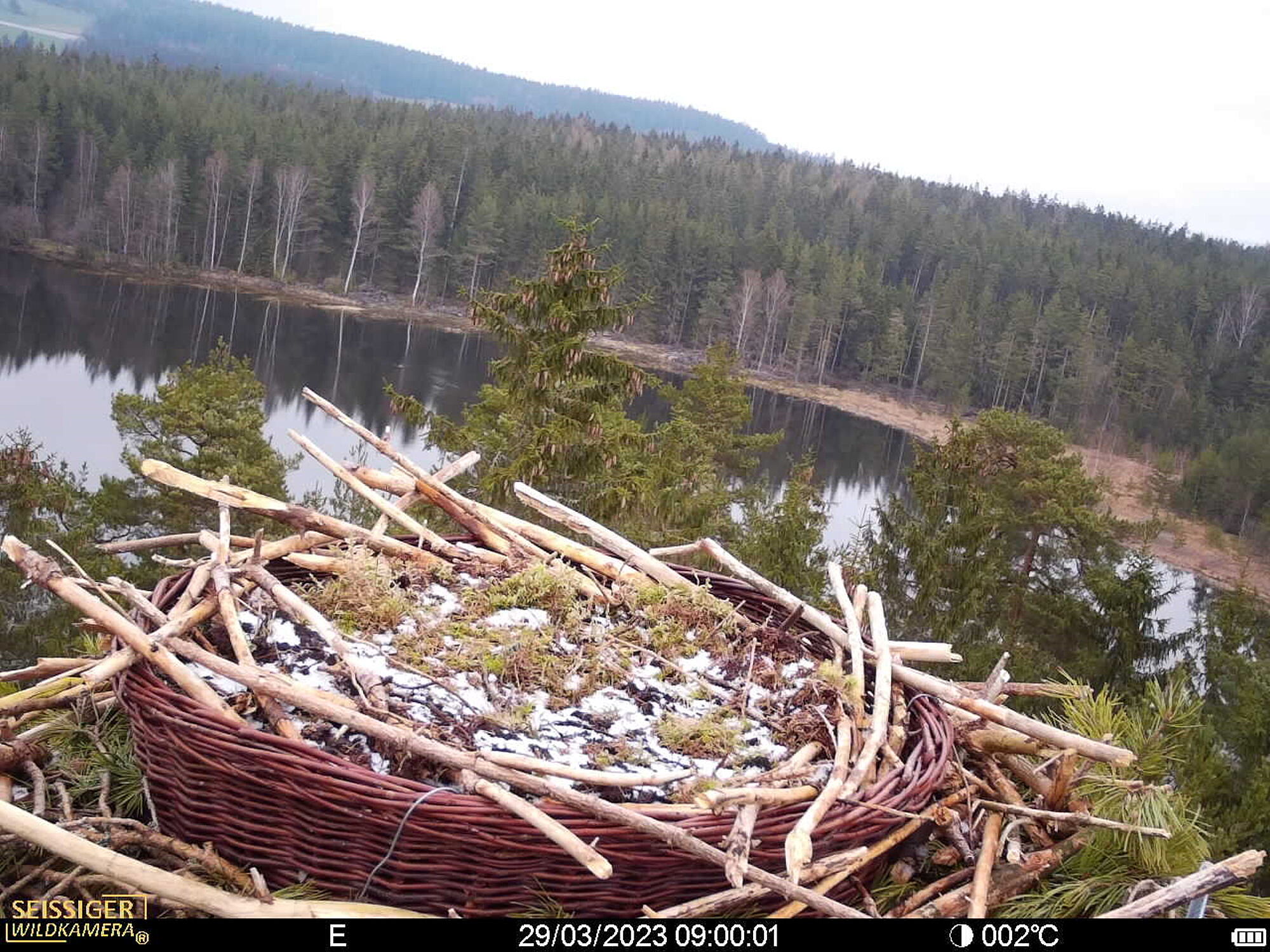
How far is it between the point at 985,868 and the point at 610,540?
1458 mm

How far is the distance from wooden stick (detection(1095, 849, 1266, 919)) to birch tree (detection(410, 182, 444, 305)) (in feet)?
210

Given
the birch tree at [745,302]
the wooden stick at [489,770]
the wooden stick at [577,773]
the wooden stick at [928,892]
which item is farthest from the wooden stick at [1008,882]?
the birch tree at [745,302]

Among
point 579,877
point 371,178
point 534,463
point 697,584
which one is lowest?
point 534,463

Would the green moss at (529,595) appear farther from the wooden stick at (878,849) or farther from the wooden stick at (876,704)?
the wooden stick at (878,849)

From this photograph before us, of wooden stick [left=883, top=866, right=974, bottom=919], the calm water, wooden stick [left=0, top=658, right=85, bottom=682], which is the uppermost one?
wooden stick [left=883, top=866, right=974, bottom=919]

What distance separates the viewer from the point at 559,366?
45.4 ft

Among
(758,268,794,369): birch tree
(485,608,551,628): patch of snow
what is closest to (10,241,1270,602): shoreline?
(758,268,794,369): birch tree

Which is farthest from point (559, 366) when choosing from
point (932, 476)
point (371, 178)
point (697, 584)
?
point (371, 178)

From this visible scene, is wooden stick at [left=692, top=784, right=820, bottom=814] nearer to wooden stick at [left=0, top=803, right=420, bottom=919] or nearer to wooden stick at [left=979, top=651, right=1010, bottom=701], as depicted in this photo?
wooden stick at [left=0, top=803, right=420, bottom=919]

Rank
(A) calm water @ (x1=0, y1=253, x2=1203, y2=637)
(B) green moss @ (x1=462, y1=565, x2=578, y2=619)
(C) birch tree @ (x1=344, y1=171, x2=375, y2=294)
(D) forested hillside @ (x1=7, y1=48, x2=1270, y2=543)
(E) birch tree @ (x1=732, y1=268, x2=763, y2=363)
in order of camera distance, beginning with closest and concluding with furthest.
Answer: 1. (B) green moss @ (x1=462, y1=565, x2=578, y2=619)
2. (A) calm water @ (x1=0, y1=253, x2=1203, y2=637)
3. (D) forested hillside @ (x1=7, y1=48, x2=1270, y2=543)
4. (E) birch tree @ (x1=732, y1=268, x2=763, y2=363)
5. (C) birch tree @ (x1=344, y1=171, x2=375, y2=294)

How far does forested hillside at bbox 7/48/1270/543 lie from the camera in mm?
58031

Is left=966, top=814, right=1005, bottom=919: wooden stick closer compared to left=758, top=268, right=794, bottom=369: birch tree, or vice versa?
left=966, top=814, right=1005, bottom=919: wooden stick

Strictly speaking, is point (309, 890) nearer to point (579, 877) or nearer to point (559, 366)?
point (579, 877)

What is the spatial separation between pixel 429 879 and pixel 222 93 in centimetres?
9949
